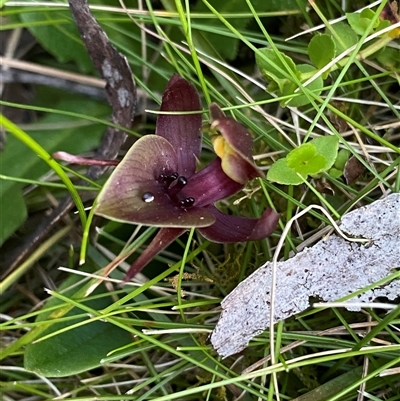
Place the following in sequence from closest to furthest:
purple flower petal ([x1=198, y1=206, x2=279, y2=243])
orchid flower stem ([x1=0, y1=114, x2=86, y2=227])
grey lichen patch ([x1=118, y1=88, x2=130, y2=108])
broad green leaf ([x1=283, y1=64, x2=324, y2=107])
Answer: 1. orchid flower stem ([x1=0, y1=114, x2=86, y2=227])
2. purple flower petal ([x1=198, y1=206, x2=279, y2=243])
3. broad green leaf ([x1=283, y1=64, x2=324, y2=107])
4. grey lichen patch ([x1=118, y1=88, x2=130, y2=108])

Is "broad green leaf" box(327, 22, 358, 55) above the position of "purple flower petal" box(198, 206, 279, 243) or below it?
above

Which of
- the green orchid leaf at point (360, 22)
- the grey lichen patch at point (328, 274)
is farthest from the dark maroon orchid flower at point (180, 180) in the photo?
the green orchid leaf at point (360, 22)

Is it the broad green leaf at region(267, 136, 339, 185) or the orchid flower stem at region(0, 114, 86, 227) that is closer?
the orchid flower stem at region(0, 114, 86, 227)

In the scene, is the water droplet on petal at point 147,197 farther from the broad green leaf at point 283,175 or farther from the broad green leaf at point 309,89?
the broad green leaf at point 309,89

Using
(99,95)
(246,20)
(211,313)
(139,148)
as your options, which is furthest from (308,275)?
(99,95)

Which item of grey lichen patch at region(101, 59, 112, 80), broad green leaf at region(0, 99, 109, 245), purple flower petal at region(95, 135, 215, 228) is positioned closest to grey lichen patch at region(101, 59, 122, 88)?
grey lichen patch at region(101, 59, 112, 80)

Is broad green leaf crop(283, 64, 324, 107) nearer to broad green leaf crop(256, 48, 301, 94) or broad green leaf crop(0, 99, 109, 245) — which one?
broad green leaf crop(256, 48, 301, 94)
